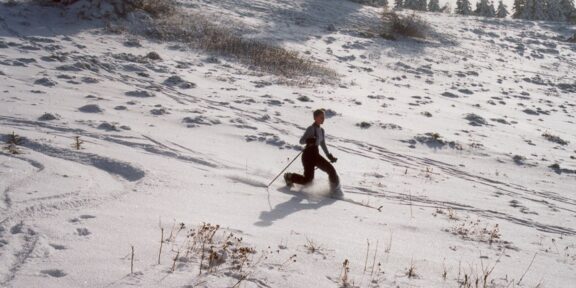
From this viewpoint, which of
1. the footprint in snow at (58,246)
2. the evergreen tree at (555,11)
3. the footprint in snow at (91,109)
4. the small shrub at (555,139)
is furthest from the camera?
the evergreen tree at (555,11)

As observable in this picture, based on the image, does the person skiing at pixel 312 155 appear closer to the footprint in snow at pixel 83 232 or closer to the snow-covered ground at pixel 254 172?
the snow-covered ground at pixel 254 172

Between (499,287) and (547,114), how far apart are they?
14.6 metres

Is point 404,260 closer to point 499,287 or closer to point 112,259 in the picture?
point 499,287

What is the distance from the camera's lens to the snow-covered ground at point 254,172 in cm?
454

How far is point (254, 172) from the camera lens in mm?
8172

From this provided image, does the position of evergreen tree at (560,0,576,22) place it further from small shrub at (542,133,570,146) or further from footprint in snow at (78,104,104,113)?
footprint in snow at (78,104,104,113)

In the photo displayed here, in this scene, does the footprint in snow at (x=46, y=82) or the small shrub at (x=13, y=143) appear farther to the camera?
the footprint in snow at (x=46, y=82)

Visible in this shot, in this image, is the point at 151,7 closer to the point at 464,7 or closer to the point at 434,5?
the point at 464,7

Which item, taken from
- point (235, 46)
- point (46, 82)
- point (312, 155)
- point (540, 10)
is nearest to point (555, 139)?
point (312, 155)

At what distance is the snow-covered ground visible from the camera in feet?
14.9

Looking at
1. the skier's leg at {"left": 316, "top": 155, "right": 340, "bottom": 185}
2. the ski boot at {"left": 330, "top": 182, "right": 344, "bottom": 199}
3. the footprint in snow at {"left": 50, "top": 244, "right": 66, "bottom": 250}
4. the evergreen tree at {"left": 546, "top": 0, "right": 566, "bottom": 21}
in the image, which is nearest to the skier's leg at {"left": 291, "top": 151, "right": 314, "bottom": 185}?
the skier's leg at {"left": 316, "top": 155, "right": 340, "bottom": 185}

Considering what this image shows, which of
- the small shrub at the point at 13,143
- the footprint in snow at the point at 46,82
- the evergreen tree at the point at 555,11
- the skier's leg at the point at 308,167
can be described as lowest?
the skier's leg at the point at 308,167

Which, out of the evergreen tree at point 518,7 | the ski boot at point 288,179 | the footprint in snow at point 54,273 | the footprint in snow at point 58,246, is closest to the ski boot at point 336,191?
the ski boot at point 288,179

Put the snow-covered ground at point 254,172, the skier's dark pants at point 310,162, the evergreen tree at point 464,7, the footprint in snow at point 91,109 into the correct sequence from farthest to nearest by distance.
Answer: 1. the evergreen tree at point 464,7
2. the footprint in snow at point 91,109
3. the skier's dark pants at point 310,162
4. the snow-covered ground at point 254,172
